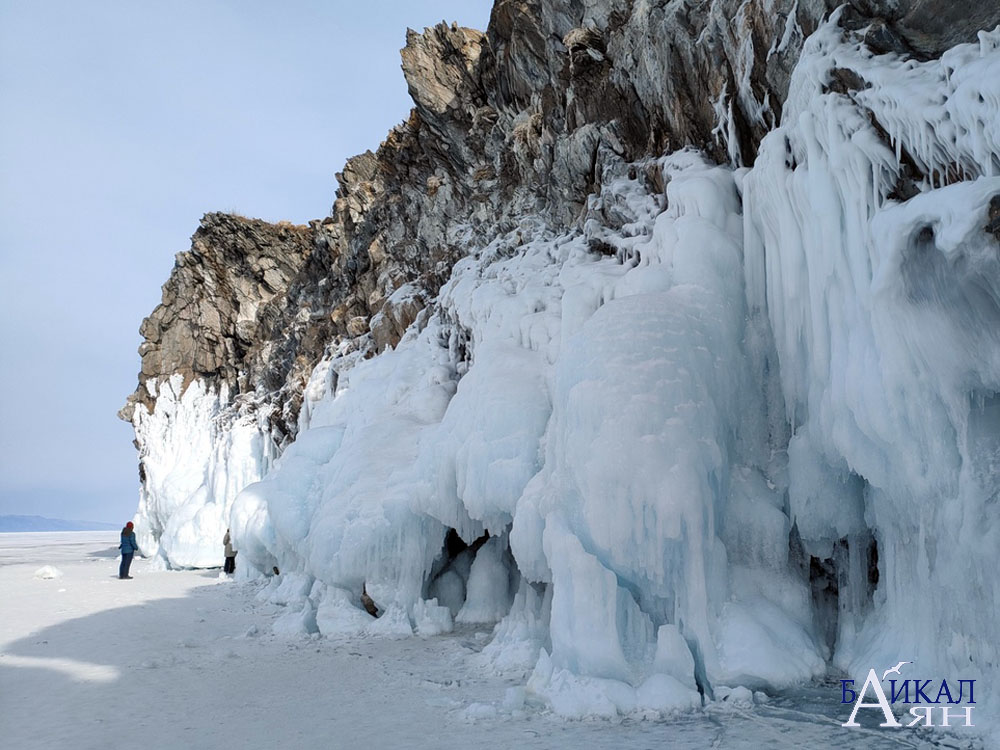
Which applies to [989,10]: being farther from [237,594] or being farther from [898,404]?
[237,594]

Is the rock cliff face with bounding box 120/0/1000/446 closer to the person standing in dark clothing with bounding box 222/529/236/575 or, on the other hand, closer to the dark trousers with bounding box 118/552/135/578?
the person standing in dark clothing with bounding box 222/529/236/575

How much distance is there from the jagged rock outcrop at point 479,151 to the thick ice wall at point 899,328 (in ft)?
2.47

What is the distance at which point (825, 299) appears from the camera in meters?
5.93

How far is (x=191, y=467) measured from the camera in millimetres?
27484

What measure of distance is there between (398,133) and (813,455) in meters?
16.8

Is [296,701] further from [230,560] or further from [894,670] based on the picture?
[230,560]

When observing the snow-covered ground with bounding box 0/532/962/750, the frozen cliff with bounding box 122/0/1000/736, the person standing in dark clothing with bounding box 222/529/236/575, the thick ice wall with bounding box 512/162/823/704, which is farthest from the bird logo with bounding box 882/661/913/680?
the person standing in dark clothing with bounding box 222/529/236/575

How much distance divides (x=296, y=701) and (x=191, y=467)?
2391 cm

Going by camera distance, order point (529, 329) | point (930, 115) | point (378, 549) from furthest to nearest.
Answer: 1. point (529, 329)
2. point (378, 549)
3. point (930, 115)

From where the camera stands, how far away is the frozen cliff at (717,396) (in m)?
4.81

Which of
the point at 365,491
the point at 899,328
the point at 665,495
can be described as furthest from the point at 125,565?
the point at 899,328

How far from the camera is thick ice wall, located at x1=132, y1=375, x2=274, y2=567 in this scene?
2173 cm

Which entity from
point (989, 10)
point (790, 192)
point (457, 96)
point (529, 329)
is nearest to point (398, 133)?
point (457, 96)

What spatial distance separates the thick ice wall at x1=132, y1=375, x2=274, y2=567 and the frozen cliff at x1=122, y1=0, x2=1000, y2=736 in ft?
34.9
